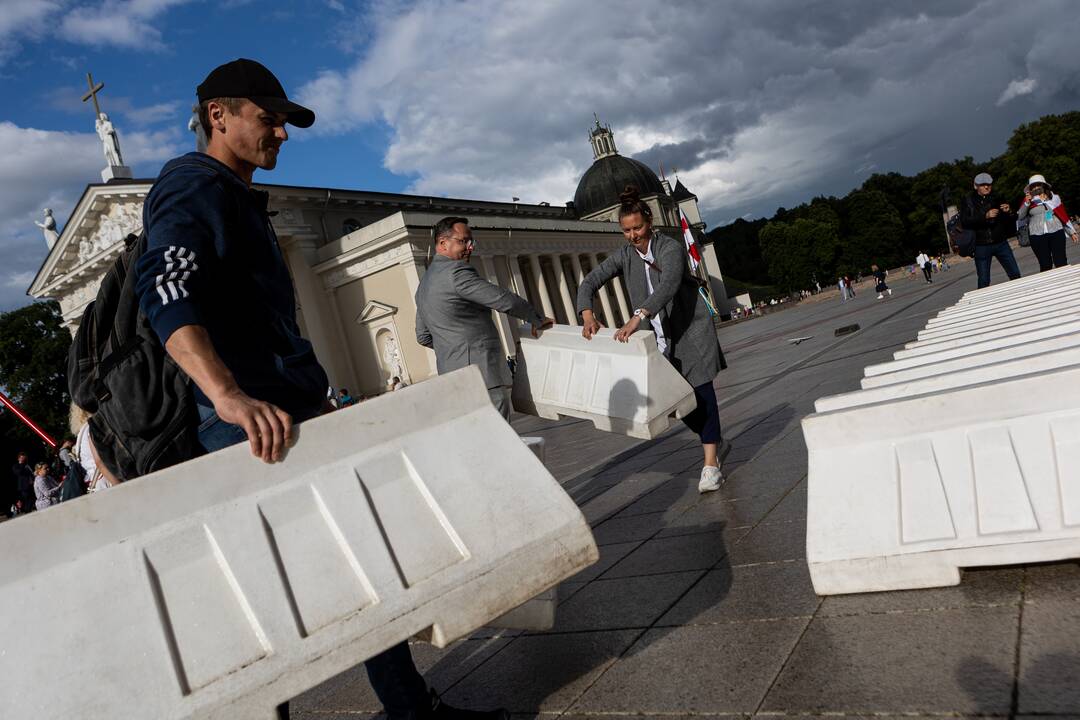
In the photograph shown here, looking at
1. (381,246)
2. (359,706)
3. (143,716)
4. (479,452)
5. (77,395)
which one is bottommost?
(359,706)

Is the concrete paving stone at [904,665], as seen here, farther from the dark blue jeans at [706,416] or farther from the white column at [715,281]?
the white column at [715,281]

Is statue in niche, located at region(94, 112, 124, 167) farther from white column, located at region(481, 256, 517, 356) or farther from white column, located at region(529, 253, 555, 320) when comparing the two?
white column, located at region(529, 253, 555, 320)

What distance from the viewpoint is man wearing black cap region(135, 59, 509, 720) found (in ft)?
7.45

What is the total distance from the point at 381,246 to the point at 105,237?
514 inches

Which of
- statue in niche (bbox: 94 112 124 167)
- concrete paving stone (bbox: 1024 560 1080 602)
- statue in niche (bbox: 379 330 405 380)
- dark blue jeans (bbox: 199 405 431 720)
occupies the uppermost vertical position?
statue in niche (bbox: 94 112 124 167)

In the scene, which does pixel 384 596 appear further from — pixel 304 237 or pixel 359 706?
pixel 304 237

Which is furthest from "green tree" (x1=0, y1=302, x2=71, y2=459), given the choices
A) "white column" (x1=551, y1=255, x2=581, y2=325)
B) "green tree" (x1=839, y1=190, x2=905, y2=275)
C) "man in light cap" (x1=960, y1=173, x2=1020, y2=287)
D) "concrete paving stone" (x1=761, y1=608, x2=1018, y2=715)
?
"green tree" (x1=839, y1=190, x2=905, y2=275)

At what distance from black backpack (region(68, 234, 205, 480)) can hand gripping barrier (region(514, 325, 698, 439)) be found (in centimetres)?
311

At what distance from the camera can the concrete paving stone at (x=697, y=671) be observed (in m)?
2.44

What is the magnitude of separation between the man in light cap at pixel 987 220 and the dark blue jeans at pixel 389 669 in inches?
407

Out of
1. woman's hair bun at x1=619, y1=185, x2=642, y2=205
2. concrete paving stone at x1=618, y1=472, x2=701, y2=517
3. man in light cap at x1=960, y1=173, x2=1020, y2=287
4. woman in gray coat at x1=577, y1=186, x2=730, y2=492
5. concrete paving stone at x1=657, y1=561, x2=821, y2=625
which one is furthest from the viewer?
man in light cap at x1=960, y1=173, x2=1020, y2=287

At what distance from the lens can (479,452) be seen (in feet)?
8.04

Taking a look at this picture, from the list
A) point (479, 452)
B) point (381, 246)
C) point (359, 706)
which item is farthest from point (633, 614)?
point (381, 246)

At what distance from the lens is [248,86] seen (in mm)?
2688
